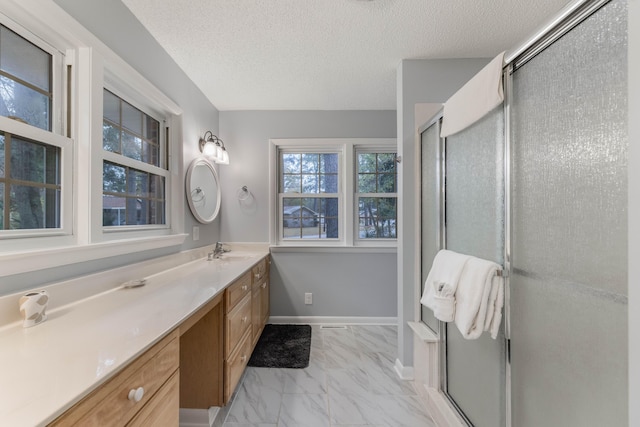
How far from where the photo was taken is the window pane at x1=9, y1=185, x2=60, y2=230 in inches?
40.4

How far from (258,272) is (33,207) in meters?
1.51

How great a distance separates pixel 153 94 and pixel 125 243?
1.02 metres

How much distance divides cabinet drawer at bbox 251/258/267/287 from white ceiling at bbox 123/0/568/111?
5.44 ft

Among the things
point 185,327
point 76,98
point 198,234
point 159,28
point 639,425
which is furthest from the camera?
point 198,234

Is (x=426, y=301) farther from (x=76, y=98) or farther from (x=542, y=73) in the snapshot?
(x=76, y=98)

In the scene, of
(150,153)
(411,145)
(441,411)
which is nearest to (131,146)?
(150,153)

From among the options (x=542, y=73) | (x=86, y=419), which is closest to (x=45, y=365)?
(x=86, y=419)

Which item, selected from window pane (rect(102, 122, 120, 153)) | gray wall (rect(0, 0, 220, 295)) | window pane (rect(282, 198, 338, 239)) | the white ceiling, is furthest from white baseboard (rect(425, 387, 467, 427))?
window pane (rect(102, 122, 120, 153))

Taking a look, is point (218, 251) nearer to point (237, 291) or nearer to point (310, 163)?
point (237, 291)

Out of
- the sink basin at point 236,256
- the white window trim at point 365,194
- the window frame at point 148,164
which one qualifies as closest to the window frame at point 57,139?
the window frame at point 148,164

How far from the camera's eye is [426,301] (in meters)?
1.46

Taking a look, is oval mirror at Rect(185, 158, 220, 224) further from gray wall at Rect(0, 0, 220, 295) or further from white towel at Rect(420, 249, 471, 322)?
white towel at Rect(420, 249, 471, 322)

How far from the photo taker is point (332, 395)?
174 centimetres

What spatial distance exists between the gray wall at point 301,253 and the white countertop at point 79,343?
1.48m
